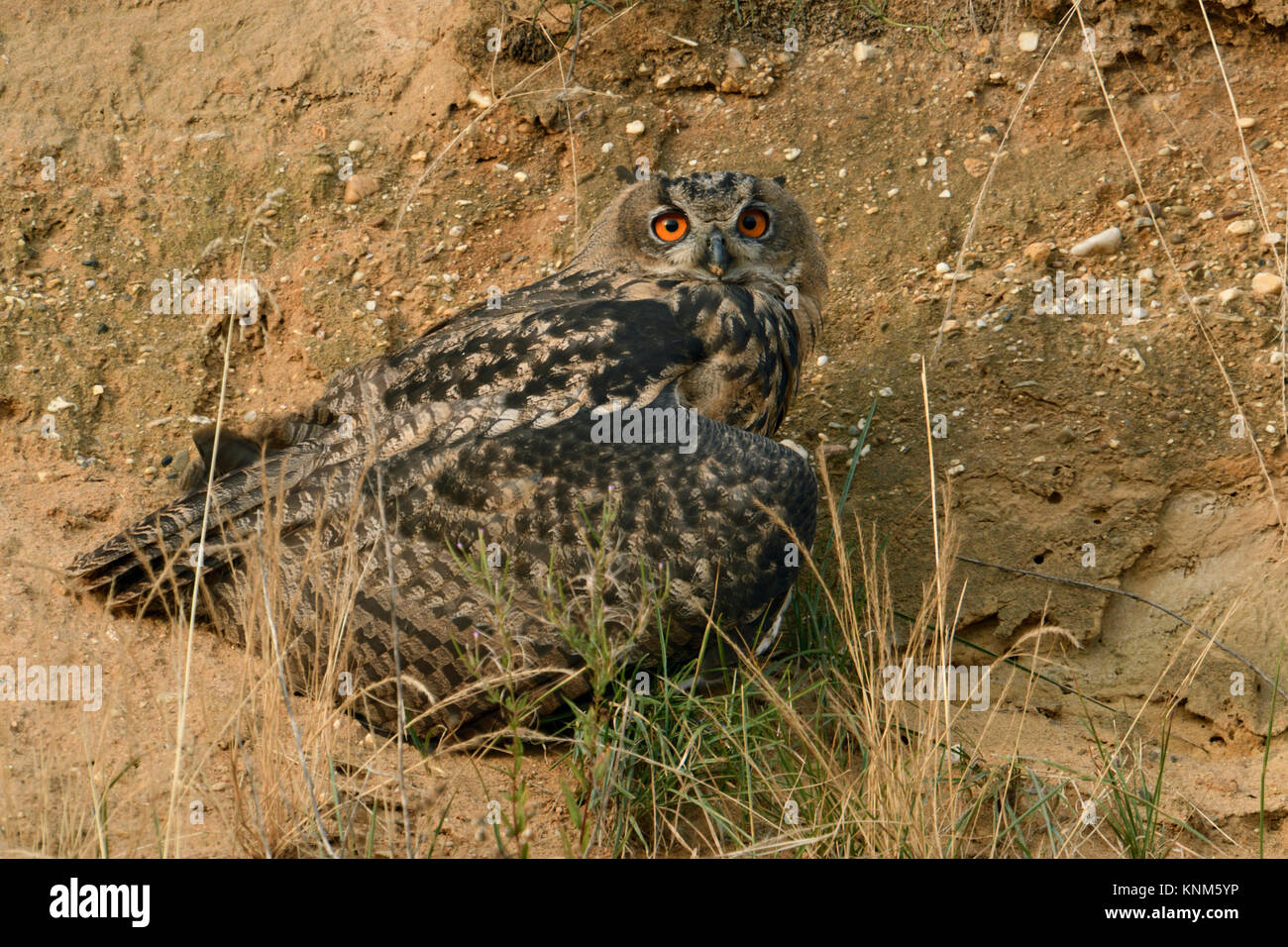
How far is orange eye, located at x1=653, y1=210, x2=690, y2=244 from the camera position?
4770 millimetres

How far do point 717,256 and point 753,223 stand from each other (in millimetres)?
301

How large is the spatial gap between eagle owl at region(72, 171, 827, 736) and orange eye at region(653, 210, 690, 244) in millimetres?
57

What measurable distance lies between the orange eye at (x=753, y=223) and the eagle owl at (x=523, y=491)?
0.09 metres

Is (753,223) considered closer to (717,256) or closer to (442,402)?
(717,256)

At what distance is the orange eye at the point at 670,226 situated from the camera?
188 inches

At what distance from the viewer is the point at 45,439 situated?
5.45m

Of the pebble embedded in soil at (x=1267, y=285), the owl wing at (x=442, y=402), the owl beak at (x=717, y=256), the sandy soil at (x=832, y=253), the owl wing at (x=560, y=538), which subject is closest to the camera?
the owl wing at (x=560, y=538)

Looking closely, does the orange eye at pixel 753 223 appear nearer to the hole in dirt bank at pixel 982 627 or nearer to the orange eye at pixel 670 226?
the orange eye at pixel 670 226

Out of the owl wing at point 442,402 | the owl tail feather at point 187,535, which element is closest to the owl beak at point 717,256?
the owl wing at point 442,402

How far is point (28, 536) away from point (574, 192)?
297 cm

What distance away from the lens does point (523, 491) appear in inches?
156

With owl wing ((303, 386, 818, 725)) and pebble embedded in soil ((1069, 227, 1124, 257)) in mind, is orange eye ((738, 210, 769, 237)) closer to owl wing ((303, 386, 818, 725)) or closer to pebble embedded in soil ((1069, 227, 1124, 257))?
owl wing ((303, 386, 818, 725))
